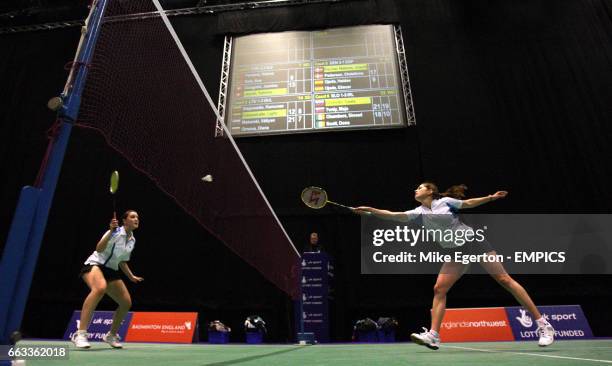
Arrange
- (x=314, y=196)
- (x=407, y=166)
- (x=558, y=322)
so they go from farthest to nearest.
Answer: (x=407, y=166)
(x=558, y=322)
(x=314, y=196)

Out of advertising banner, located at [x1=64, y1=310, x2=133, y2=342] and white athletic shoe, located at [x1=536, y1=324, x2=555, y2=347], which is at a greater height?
advertising banner, located at [x1=64, y1=310, x2=133, y2=342]

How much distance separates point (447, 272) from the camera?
15.6 feet

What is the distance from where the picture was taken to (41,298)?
1068cm

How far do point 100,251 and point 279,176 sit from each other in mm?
5675

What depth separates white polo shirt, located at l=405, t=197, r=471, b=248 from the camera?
16.3 feet

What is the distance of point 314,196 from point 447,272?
2354 millimetres

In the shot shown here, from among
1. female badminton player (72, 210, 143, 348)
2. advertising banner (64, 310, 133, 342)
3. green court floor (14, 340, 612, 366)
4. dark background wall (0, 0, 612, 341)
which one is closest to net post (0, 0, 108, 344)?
green court floor (14, 340, 612, 366)

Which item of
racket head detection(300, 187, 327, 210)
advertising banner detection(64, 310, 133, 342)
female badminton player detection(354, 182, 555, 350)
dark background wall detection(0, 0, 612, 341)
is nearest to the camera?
female badminton player detection(354, 182, 555, 350)

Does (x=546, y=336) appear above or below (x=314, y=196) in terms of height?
below

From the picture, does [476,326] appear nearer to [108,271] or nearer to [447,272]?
[447,272]

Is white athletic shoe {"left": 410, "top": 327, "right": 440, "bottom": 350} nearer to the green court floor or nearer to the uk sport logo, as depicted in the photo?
the green court floor

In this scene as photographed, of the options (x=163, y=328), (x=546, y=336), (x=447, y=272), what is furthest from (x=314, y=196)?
(x=163, y=328)

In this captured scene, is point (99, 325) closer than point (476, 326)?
No

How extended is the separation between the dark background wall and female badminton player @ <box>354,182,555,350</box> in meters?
4.71
